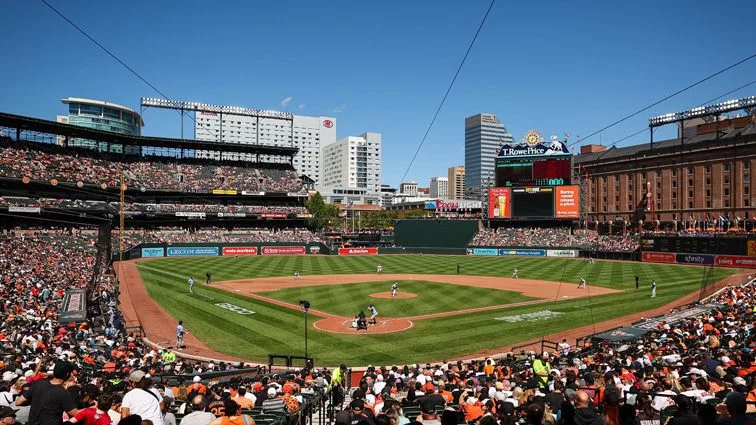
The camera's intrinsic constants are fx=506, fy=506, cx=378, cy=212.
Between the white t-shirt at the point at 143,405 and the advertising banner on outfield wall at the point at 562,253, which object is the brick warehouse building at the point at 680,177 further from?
the white t-shirt at the point at 143,405

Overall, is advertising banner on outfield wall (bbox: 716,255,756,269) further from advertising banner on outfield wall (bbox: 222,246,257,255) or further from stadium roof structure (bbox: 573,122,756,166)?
advertising banner on outfield wall (bbox: 222,246,257,255)

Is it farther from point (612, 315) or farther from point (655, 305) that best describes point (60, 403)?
point (655, 305)

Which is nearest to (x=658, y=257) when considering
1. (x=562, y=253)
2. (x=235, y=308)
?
(x=562, y=253)

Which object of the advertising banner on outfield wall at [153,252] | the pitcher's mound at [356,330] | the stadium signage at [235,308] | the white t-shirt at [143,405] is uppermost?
the white t-shirt at [143,405]

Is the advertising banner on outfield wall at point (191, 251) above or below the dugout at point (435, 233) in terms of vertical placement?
below

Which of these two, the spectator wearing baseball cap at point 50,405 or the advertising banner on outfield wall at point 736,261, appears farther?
the advertising banner on outfield wall at point 736,261

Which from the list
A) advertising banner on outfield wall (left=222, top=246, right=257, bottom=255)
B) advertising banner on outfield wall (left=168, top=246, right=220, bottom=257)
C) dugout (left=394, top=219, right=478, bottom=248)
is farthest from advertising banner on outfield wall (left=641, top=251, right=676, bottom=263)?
advertising banner on outfield wall (left=168, top=246, right=220, bottom=257)

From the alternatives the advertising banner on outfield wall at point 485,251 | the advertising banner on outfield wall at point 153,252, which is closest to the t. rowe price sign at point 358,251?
the advertising banner on outfield wall at point 485,251

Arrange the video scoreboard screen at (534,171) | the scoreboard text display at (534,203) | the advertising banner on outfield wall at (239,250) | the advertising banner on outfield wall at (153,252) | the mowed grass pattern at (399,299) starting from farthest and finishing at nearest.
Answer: the scoreboard text display at (534,203), the video scoreboard screen at (534,171), the advertising banner on outfield wall at (239,250), the advertising banner on outfield wall at (153,252), the mowed grass pattern at (399,299)
